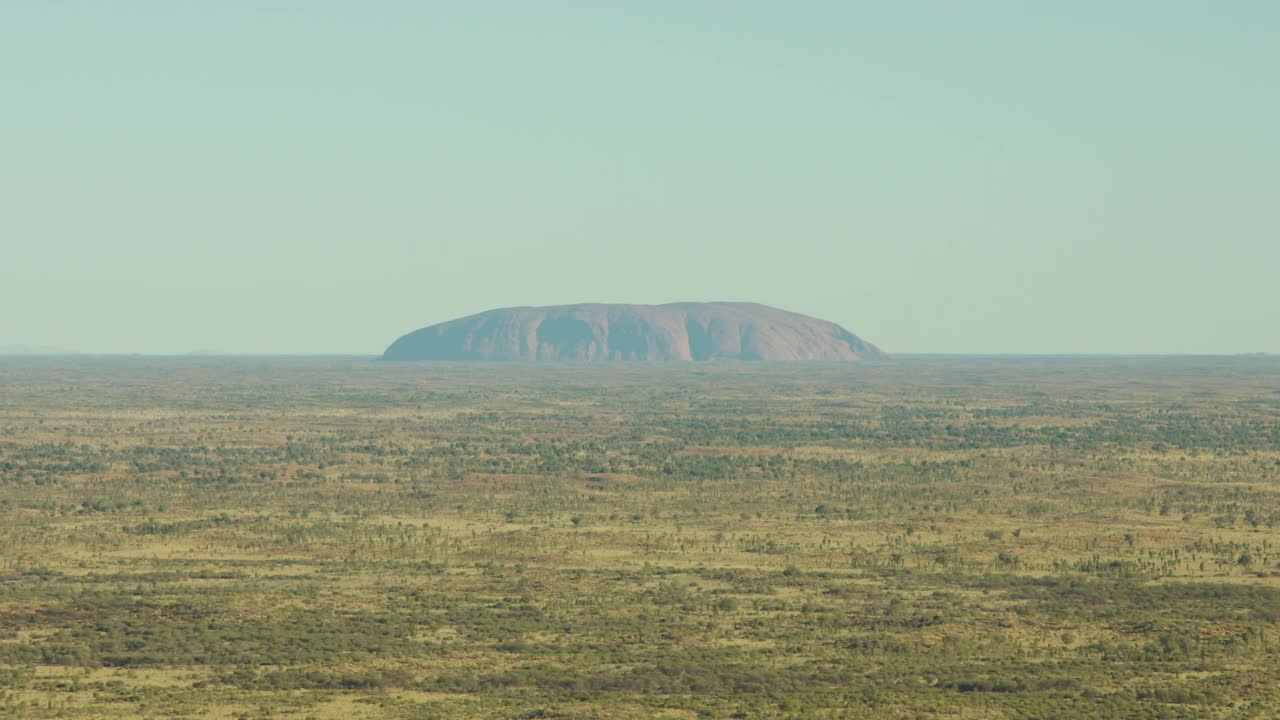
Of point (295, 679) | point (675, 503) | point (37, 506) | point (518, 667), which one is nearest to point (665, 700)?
point (518, 667)

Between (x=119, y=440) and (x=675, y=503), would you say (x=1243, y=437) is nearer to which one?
(x=675, y=503)

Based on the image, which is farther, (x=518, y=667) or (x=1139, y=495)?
(x=1139, y=495)

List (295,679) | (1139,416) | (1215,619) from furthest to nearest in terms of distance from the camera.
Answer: (1139,416) < (1215,619) < (295,679)

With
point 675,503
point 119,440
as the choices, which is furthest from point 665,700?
point 119,440

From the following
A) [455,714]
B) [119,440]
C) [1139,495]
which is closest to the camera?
[455,714]

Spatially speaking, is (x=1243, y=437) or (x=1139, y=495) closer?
(x=1139, y=495)

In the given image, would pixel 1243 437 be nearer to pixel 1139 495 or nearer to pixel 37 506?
pixel 1139 495
